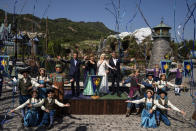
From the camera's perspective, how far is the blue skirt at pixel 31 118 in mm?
4703

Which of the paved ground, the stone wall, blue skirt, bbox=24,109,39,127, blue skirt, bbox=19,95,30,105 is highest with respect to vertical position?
the stone wall

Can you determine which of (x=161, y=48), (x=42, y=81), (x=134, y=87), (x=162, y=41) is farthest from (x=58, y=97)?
(x=162, y=41)

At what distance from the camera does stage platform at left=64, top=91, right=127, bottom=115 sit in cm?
579

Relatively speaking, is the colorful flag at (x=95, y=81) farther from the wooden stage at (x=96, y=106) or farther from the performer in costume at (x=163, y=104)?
the performer in costume at (x=163, y=104)

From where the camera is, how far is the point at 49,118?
16.5 feet

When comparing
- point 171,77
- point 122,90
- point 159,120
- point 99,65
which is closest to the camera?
point 159,120

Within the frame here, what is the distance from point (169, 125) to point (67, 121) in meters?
3.54

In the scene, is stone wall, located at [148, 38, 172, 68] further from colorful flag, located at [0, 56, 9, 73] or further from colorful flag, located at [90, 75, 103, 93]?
colorful flag, located at [0, 56, 9, 73]

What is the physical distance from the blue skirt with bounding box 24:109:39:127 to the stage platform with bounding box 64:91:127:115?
1.29 m

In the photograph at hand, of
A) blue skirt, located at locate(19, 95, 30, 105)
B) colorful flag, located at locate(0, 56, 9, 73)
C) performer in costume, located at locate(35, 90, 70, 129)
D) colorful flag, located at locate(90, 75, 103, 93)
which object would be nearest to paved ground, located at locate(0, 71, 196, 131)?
performer in costume, located at locate(35, 90, 70, 129)

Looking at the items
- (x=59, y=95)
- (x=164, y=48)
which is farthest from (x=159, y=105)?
(x=164, y=48)

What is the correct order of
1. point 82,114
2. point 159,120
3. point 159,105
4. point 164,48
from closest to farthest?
point 159,105
point 159,120
point 82,114
point 164,48

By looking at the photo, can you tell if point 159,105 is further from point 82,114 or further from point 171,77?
point 171,77

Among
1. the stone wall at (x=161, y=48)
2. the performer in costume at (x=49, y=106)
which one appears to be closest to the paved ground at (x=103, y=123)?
the performer in costume at (x=49, y=106)
